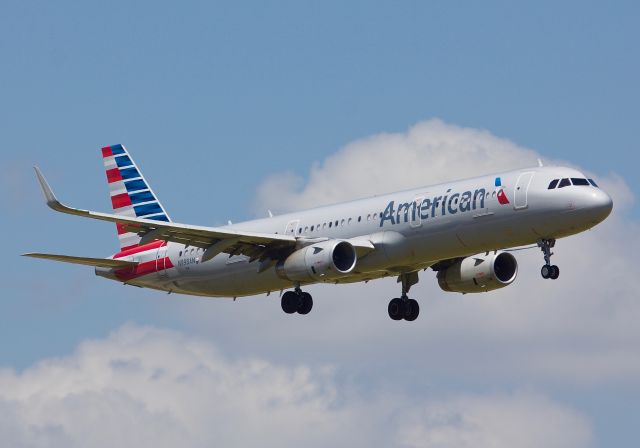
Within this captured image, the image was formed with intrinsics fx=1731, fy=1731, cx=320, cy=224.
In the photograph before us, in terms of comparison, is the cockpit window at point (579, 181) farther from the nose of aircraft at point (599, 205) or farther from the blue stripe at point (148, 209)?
the blue stripe at point (148, 209)

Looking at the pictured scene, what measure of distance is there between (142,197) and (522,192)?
79.9ft

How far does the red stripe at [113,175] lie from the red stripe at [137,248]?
556cm

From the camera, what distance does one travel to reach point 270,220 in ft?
246

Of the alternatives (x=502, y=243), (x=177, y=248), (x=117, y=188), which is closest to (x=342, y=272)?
(x=502, y=243)

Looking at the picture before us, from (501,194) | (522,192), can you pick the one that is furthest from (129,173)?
(522,192)

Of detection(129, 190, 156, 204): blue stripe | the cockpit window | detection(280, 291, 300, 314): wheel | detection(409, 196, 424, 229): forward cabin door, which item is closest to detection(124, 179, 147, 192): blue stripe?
detection(129, 190, 156, 204): blue stripe

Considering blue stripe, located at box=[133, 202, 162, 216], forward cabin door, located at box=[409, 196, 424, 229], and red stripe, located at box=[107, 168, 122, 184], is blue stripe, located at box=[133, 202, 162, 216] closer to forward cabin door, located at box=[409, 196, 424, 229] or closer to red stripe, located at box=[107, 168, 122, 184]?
red stripe, located at box=[107, 168, 122, 184]

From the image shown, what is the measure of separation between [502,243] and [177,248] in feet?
56.3

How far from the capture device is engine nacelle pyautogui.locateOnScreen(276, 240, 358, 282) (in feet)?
224

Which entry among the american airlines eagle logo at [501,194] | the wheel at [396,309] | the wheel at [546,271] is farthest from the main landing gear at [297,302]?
the wheel at [546,271]

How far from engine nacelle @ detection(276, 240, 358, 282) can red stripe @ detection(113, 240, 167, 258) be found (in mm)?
10602

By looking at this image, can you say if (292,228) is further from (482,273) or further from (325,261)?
(482,273)

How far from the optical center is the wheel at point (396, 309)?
75.8 meters

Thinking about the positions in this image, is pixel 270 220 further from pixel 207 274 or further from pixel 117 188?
pixel 117 188
